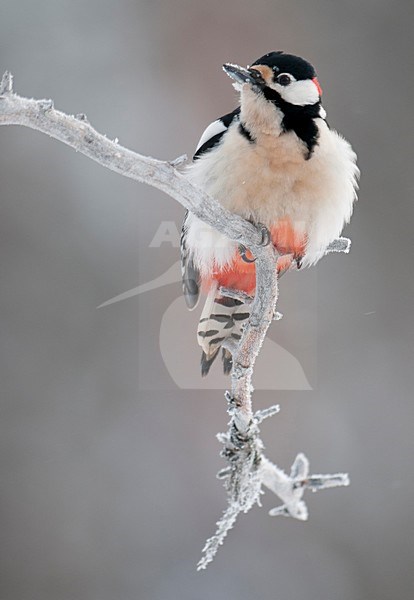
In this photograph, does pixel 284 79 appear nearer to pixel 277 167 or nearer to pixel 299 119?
pixel 299 119

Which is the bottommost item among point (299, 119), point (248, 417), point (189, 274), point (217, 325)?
point (248, 417)

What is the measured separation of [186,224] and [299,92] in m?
0.54

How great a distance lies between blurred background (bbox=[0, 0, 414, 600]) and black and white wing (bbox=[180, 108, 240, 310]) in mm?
1055

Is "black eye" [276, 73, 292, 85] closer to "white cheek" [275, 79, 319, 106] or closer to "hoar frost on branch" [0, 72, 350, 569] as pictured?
"white cheek" [275, 79, 319, 106]

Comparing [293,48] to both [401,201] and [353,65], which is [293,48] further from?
[401,201]

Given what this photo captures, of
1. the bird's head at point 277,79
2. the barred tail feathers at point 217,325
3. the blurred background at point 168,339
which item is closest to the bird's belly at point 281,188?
the bird's head at point 277,79

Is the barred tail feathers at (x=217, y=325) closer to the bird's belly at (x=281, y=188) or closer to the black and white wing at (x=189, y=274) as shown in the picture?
the black and white wing at (x=189, y=274)

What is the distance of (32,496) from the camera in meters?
3.43

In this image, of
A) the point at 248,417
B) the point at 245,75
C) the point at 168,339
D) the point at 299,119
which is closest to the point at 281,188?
the point at 299,119

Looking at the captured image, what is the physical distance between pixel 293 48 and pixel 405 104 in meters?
0.59

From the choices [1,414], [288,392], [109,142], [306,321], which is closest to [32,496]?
[1,414]

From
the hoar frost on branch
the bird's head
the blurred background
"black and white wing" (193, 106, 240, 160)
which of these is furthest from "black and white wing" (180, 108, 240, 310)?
the blurred background

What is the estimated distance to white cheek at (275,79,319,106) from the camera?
2.04 m

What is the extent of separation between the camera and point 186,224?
2.39m
